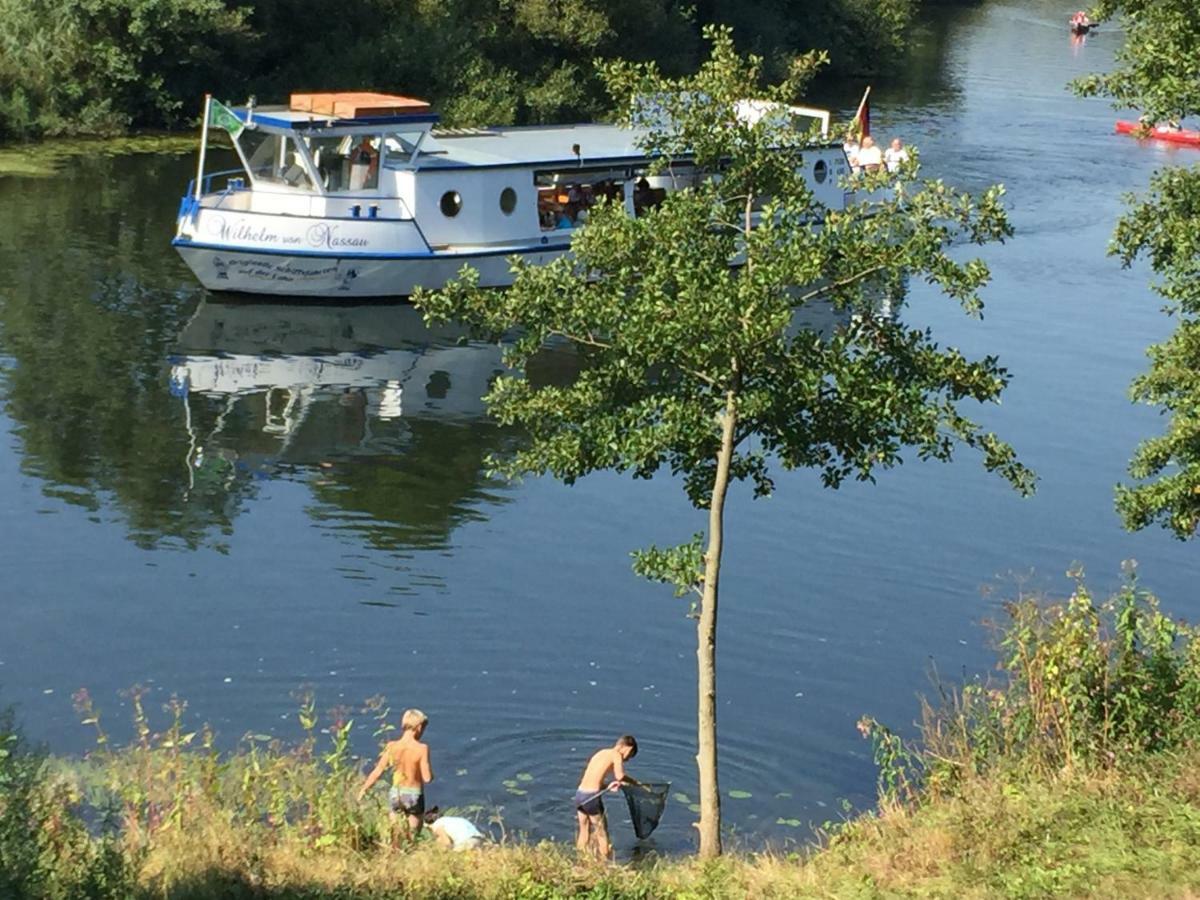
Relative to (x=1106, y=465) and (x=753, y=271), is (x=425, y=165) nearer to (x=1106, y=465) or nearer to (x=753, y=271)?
(x=1106, y=465)

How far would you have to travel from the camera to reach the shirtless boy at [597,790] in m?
16.0

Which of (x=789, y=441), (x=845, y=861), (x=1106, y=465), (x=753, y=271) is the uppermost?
(x=753, y=271)

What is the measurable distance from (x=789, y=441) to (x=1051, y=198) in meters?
36.8

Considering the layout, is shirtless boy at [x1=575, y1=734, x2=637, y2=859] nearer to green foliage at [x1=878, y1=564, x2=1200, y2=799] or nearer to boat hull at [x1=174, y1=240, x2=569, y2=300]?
green foliage at [x1=878, y1=564, x2=1200, y2=799]

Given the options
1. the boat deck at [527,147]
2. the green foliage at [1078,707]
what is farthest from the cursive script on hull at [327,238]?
the green foliage at [1078,707]

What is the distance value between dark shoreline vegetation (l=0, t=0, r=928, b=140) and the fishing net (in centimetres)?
3810

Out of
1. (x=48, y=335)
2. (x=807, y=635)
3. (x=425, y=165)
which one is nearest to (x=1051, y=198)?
(x=425, y=165)

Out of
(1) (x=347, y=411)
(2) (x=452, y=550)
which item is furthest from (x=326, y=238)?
(2) (x=452, y=550)

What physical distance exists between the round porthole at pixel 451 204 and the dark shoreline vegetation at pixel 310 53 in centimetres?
1746

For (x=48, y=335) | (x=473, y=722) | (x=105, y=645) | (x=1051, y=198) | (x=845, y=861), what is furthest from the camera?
(x=1051, y=198)

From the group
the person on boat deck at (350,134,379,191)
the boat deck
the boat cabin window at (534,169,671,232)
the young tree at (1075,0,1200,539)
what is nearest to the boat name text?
the person on boat deck at (350,134,379,191)

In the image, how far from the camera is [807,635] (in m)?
21.7

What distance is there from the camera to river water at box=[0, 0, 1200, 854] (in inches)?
748

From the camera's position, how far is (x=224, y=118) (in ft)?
113
